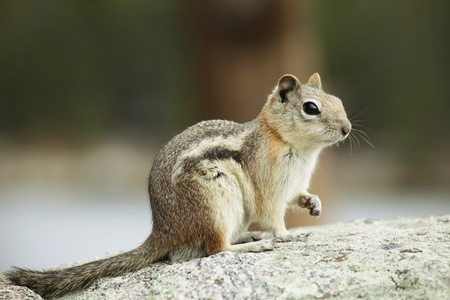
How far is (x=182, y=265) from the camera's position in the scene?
3355mm

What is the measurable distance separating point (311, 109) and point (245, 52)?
9.65 ft

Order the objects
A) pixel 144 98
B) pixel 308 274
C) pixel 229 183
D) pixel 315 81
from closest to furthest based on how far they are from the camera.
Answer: pixel 308 274 < pixel 229 183 < pixel 315 81 < pixel 144 98

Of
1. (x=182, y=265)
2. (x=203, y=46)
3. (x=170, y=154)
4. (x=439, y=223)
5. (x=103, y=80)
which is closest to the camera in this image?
(x=182, y=265)

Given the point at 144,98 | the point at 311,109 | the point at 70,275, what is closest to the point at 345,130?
the point at 311,109

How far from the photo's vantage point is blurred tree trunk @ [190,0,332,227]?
6.51 meters

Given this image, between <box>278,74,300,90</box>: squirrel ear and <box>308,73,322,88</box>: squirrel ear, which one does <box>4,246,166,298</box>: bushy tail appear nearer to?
<box>278,74,300,90</box>: squirrel ear

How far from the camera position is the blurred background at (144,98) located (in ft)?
38.0

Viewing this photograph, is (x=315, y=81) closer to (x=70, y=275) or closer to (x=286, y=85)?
(x=286, y=85)

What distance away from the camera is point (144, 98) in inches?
484

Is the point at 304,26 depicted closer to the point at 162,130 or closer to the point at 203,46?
the point at 203,46

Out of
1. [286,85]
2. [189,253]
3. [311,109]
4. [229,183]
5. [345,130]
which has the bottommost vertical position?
[189,253]

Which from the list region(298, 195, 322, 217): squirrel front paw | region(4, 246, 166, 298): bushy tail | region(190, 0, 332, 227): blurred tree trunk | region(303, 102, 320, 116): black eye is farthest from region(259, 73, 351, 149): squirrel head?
region(190, 0, 332, 227): blurred tree trunk

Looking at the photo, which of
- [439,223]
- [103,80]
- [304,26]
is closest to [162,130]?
[103,80]

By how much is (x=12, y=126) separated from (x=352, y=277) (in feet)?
35.8
